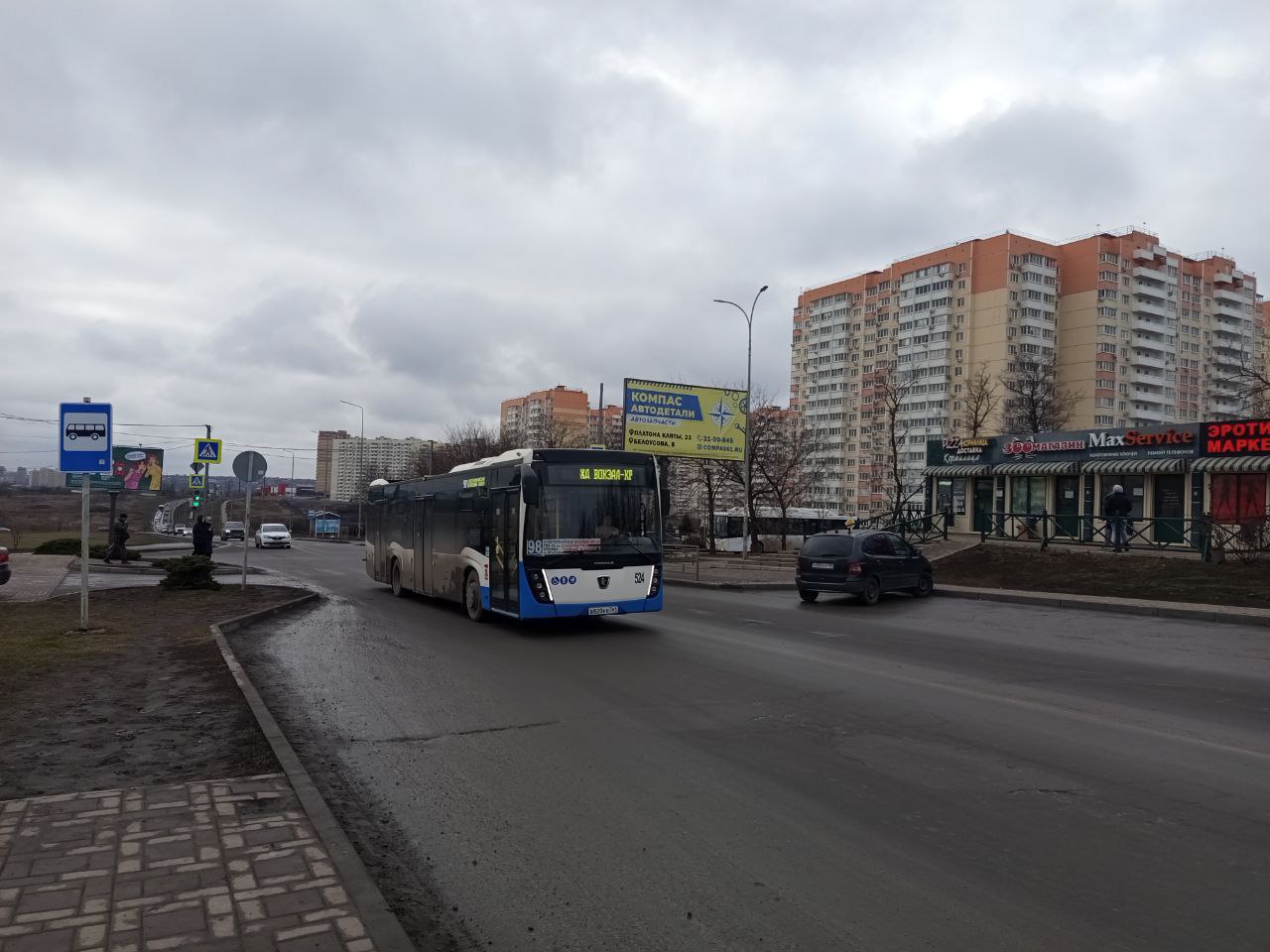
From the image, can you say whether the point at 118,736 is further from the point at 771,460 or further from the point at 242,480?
the point at 771,460

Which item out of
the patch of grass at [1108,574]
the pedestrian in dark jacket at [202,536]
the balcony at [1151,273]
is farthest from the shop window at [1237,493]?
the balcony at [1151,273]

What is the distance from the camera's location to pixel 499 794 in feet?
19.6

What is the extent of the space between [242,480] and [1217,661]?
18031 millimetres

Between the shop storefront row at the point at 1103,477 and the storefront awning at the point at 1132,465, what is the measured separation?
3 cm

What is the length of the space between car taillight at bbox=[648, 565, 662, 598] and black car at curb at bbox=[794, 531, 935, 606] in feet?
22.2

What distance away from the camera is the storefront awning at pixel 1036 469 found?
33.3 metres

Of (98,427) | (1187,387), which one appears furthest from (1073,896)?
(1187,387)

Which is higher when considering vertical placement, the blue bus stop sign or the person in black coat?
the blue bus stop sign

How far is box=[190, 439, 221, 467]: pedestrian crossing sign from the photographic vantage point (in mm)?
23188

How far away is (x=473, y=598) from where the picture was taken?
647 inches

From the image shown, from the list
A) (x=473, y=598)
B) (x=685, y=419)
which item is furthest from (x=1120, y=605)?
(x=685, y=419)

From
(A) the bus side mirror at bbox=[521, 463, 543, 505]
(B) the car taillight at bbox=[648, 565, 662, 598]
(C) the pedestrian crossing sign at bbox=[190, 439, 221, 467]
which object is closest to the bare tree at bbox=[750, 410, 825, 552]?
(C) the pedestrian crossing sign at bbox=[190, 439, 221, 467]

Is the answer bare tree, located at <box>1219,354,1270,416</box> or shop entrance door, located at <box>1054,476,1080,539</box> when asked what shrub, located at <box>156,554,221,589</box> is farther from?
bare tree, located at <box>1219,354,1270,416</box>

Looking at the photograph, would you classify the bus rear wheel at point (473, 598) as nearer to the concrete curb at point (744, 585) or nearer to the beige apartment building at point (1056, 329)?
the concrete curb at point (744, 585)
